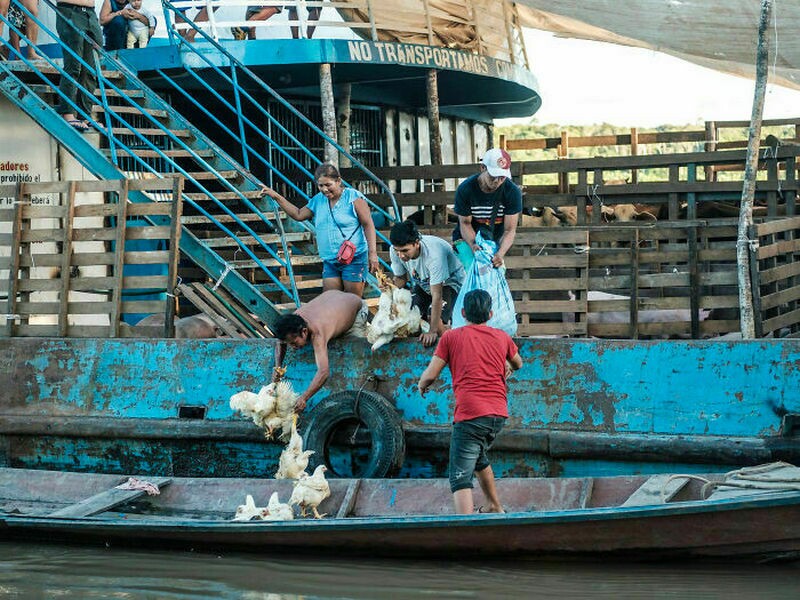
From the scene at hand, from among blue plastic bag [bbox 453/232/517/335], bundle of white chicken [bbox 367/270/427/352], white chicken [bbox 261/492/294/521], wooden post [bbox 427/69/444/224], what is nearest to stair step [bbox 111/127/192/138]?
wooden post [bbox 427/69/444/224]

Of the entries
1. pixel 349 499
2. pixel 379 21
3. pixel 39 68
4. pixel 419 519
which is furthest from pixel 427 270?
pixel 379 21

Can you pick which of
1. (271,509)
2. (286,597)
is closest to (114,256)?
(271,509)

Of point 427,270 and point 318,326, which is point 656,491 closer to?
point 427,270

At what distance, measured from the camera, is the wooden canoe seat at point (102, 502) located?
8070 mm

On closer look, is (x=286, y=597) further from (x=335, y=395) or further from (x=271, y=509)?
(x=335, y=395)

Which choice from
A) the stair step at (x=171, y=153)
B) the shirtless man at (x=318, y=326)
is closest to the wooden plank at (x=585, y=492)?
the shirtless man at (x=318, y=326)

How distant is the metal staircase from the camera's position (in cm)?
1071

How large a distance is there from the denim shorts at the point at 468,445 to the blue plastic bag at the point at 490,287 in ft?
4.27

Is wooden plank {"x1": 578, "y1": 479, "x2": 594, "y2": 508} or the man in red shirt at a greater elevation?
the man in red shirt

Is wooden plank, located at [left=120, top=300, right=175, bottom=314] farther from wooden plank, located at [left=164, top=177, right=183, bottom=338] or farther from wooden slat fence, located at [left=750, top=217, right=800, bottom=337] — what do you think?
wooden slat fence, located at [left=750, top=217, right=800, bottom=337]

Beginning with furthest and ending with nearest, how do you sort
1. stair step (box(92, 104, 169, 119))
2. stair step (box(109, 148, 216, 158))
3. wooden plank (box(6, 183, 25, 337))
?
stair step (box(92, 104, 169, 119)), stair step (box(109, 148, 216, 158)), wooden plank (box(6, 183, 25, 337))

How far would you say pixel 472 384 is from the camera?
717 centimetres

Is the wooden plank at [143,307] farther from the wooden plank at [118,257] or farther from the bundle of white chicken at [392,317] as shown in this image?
the bundle of white chicken at [392,317]

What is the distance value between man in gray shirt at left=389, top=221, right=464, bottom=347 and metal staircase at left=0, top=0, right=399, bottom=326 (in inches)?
58.7
